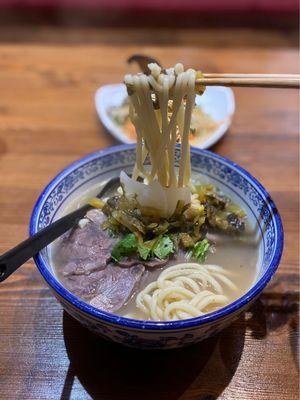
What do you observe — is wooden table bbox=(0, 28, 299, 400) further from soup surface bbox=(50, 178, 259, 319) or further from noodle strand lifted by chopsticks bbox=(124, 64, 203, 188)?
noodle strand lifted by chopsticks bbox=(124, 64, 203, 188)

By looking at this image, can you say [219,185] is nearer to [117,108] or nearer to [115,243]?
[115,243]

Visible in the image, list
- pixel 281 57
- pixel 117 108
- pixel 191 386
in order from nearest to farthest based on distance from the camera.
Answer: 1. pixel 191 386
2. pixel 117 108
3. pixel 281 57

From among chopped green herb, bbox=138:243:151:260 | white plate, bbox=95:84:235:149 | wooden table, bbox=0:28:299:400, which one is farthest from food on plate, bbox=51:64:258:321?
white plate, bbox=95:84:235:149

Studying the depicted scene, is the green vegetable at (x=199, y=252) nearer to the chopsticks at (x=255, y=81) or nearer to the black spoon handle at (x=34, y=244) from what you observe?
the black spoon handle at (x=34, y=244)

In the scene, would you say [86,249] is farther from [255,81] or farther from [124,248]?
[255,81]

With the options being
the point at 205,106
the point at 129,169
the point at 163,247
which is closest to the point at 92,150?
the point at 129,169

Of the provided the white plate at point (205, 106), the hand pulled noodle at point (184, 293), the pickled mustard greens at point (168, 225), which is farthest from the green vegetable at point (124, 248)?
the white plate at point (205, 106)

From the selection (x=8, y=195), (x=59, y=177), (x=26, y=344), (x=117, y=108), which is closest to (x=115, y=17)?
(x=117, y=108)
